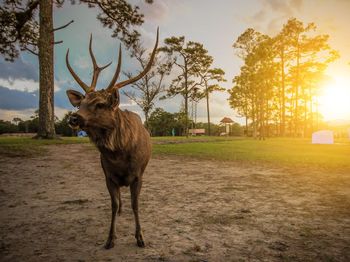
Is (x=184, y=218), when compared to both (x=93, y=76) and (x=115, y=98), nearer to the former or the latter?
(x=115, y=98)

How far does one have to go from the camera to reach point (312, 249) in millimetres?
2879

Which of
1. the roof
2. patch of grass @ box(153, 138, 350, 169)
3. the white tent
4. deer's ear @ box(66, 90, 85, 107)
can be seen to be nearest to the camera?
deer's ear @ box(66, 90, 85, 107)

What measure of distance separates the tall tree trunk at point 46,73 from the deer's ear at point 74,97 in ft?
37.8

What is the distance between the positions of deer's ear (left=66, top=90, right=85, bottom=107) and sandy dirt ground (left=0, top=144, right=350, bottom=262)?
185 cm

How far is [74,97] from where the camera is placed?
3371 millimetres

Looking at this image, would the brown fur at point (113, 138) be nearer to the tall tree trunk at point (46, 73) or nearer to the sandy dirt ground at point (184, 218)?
the sandy dirt ground at point (184, 218)

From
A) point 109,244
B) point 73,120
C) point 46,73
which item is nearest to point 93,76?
point 73,120

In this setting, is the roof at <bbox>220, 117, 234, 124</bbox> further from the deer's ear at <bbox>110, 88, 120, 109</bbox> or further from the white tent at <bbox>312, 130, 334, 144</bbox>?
the deer's ear at <bbox>110, 88, 120, 109</bbox>

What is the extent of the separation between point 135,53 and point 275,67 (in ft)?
68.0

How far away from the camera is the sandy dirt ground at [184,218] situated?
9.34 ft

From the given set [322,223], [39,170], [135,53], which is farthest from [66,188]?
[135,53]

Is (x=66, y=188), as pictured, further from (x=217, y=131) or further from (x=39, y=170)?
(x=217, y=131)

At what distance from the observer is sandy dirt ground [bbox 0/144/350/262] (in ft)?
9.34

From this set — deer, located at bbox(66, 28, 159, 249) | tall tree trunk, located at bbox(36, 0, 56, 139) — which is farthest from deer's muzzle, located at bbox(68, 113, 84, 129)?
tall tree trunk, located at bbox(36, 0, 56, 139)
